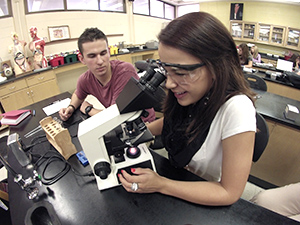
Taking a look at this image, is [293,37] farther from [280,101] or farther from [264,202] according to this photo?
[264,202]

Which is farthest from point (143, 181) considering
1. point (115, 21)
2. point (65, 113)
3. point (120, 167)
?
point (115, 21)

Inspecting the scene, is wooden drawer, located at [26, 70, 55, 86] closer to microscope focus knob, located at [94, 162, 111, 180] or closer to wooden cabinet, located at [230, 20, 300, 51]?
microscope focus knob, located at [94, 162, 111, 180]

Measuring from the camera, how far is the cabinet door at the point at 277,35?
5.51 m

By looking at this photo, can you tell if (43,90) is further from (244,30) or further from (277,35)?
(277,35)

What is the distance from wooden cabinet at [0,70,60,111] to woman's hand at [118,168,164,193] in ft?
10.2

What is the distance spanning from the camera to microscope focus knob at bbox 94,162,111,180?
781 millimetres

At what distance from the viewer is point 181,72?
0.70 metres

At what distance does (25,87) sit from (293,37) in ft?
24.1

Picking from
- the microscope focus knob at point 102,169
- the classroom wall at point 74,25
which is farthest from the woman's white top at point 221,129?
the classroom wall at point 74,25

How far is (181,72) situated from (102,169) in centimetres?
56

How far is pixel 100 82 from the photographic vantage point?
5.69 feet

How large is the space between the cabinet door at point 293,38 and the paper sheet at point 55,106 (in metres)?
6.73

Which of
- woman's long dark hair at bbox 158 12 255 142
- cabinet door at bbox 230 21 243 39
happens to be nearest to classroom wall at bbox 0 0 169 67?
cabinet door at bbox 230 21 243 39

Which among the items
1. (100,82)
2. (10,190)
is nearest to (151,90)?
(10,190)
